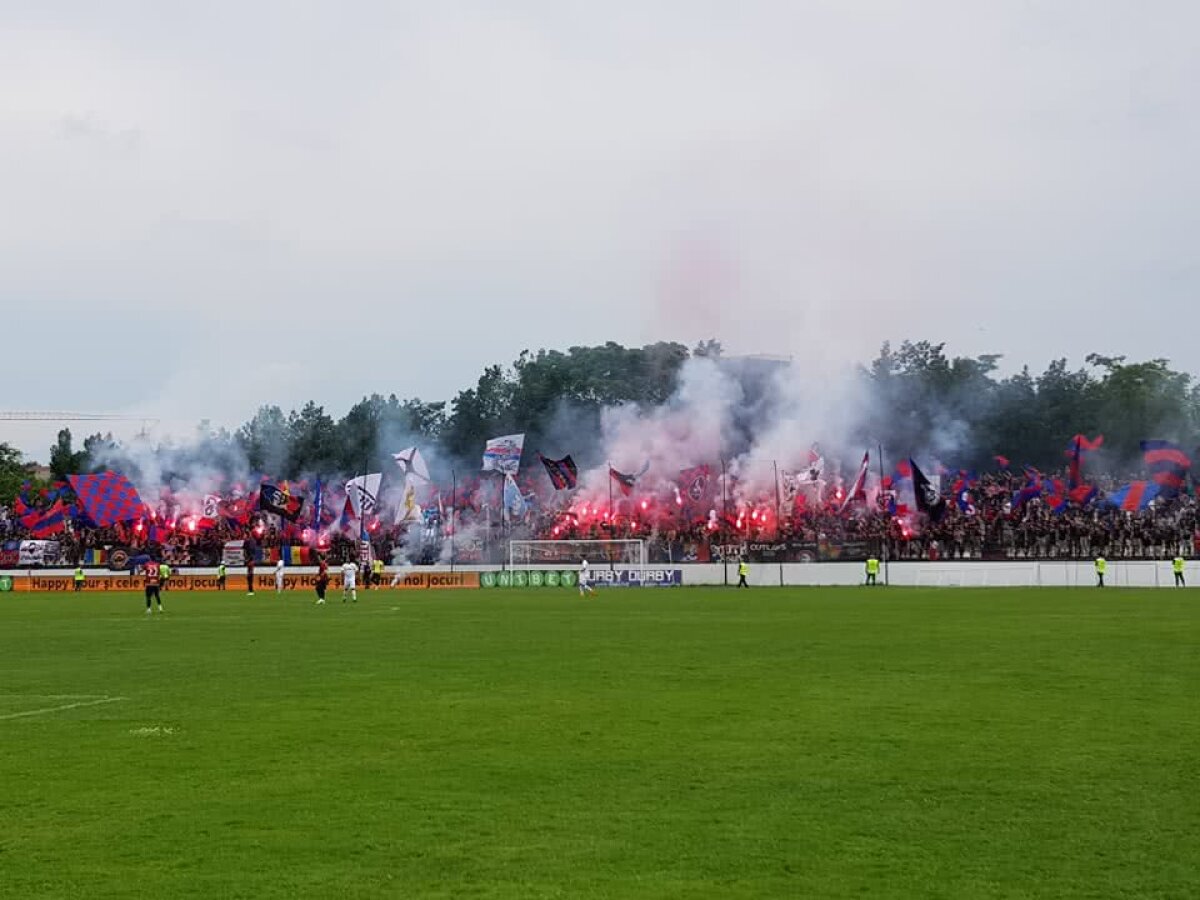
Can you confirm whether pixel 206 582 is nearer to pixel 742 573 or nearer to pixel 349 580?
pixel 349 580

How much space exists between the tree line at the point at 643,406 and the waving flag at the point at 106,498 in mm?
32948

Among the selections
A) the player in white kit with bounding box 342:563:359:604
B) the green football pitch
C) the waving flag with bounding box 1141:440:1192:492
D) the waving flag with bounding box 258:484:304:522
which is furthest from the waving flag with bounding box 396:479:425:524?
the green football pitch

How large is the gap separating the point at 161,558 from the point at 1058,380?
77285 mm

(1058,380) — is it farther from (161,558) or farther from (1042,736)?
(1042,736)

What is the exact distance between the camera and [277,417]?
472ft

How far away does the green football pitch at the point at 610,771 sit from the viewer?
936 centimetres

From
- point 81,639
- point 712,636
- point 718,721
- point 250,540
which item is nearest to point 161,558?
point 250,540

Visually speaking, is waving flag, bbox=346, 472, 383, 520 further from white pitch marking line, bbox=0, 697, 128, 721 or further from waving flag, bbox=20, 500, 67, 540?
white pitch marking line, bbox=0, 697, 128, 721

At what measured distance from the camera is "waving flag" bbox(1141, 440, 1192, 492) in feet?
216

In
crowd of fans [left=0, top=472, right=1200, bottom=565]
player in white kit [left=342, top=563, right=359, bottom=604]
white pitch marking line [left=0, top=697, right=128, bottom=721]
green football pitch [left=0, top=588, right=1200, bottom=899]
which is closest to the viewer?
green football pitch [left=0, top=588, right=1200, bottom=899]

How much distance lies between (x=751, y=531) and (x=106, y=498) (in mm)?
43364

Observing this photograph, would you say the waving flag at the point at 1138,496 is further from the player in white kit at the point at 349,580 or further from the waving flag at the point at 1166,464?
the player in white kit at the point at 349,580

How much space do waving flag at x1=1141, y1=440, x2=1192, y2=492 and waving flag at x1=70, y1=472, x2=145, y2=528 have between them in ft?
212

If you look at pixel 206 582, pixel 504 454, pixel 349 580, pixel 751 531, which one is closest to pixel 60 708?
pixel 349 580
